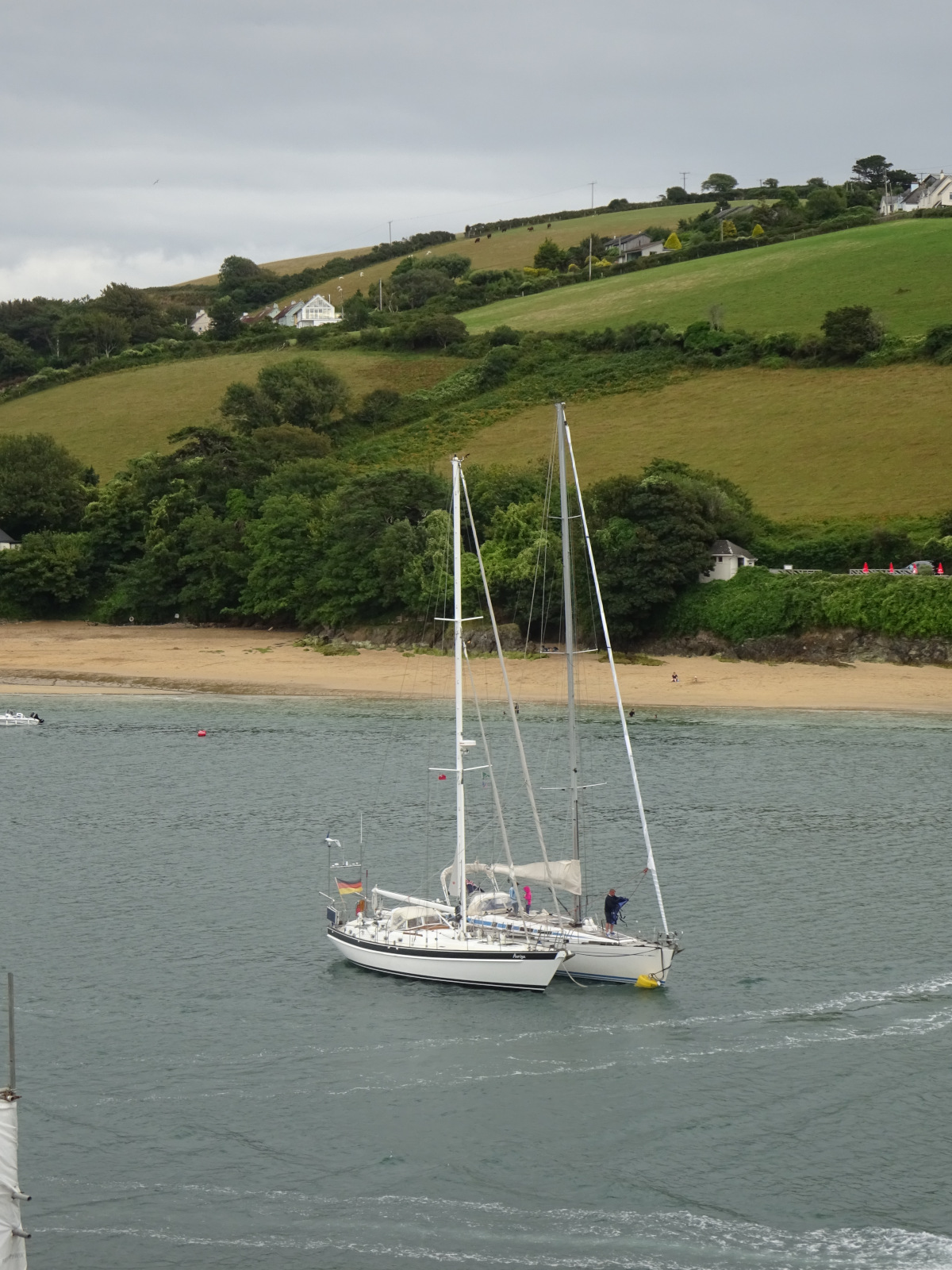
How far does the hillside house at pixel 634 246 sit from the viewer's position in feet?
584

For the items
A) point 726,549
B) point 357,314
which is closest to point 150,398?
point 357,314

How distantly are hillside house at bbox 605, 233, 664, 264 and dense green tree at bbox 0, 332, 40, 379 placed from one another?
234 feet

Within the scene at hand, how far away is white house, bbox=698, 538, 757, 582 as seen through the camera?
80.6m

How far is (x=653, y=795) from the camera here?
50.1 m

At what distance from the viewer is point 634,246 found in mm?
183000

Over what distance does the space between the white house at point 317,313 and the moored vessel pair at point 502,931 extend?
161 m

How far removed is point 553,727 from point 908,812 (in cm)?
1879

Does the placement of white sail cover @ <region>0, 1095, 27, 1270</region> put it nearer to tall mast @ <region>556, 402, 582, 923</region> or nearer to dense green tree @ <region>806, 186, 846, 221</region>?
tall mast @ <region>556, 402, 582, 923</region>

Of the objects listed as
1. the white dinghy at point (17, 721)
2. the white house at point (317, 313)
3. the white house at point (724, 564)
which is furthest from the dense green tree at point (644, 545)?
the white house at point (317, 313)

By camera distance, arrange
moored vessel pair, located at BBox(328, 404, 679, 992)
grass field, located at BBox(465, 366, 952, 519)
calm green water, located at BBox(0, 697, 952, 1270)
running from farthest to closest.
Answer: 1. grass field, located at BBox(465, 366, 952, 519)
2. moored vessel pair, located at BBox(328, 404, 679, 992)
3. calm green water, located at BBox(0, 697, 952, 1270)

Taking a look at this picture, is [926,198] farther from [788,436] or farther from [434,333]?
[788,436]

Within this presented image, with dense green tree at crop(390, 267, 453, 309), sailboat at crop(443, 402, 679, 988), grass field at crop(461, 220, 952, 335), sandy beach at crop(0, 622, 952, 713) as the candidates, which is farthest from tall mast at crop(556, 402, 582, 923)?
dense green tree at crop(390, 267, 453, 309)

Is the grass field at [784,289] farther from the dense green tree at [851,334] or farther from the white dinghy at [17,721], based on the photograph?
the white dinghy at [17,721]

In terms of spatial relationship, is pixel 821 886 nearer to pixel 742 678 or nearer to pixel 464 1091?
pixel 464 1091
